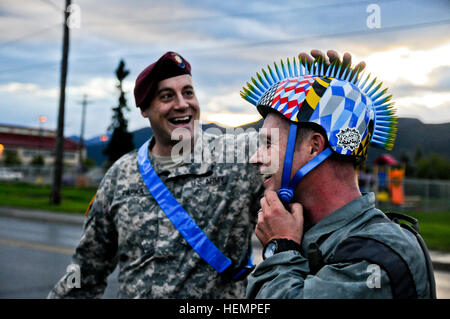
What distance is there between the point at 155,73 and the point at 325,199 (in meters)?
1.35

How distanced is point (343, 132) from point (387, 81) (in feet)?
0.70

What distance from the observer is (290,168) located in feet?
5.15

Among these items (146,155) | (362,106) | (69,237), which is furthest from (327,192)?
(69,237)

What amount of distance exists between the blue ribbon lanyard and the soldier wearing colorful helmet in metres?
0.95

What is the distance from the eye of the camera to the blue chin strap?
5.06 feet

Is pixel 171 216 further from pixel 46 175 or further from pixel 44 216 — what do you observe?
pixel 46 175

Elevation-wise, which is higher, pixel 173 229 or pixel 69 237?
pixel 173 229

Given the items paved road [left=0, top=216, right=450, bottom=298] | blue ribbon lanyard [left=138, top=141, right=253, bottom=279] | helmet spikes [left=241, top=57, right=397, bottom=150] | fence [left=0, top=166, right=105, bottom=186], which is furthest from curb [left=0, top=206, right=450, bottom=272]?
fence [left=0, top=166, right=105, bottom=186]

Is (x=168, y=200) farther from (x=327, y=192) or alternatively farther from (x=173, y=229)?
(x=327, y=192)

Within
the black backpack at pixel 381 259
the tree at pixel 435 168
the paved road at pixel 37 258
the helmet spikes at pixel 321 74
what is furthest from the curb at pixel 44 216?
the tree at pixel 435 168

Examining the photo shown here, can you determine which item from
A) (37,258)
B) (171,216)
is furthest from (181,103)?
(37,258)

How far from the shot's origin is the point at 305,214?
1629 millimetres

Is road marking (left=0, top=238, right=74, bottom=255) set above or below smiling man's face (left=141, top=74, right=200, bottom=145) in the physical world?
below

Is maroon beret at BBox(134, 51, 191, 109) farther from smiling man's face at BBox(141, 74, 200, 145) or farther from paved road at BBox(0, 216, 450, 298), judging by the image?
paved road at BBox(0, 216, 450, 298)
